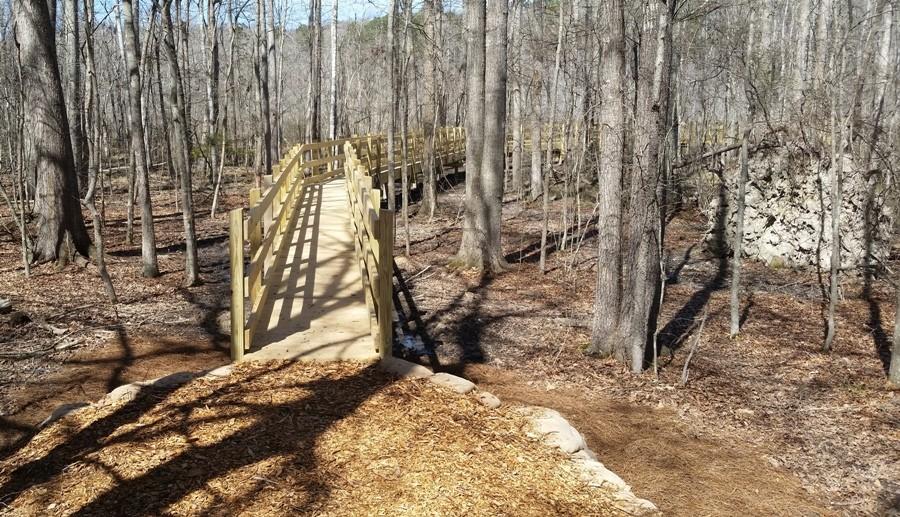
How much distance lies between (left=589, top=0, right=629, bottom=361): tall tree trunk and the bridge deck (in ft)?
8.53

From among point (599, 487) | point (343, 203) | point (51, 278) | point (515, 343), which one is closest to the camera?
point (599, 487)

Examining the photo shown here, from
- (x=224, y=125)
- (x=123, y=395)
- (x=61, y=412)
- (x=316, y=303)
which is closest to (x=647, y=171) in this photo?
(x=316, y=303)

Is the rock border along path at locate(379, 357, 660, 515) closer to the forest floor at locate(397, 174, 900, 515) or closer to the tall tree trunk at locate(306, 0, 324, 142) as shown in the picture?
the forest floor at locate(397, 174, 900, 515)

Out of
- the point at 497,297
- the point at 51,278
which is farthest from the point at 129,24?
the point at 497,297

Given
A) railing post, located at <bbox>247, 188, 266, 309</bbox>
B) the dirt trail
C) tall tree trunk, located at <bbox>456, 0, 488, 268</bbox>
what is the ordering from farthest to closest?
tall tree trunk, located at <bbox>456, 0, 488, 268</bbox>, railing post, located at <bbox>247, 188, 266, 309</bbox>, the dirt trail

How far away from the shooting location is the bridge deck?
20.2ft

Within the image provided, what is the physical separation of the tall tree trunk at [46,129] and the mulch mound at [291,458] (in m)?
6.52

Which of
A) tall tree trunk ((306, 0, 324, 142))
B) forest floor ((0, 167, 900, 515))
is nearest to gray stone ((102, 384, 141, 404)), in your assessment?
forest floor ((0, 167, 900, 515))

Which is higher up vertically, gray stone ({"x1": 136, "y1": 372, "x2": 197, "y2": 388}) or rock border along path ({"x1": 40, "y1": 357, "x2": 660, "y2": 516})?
gray stone ({"x1": 136, "y1": 372, "x2": 197, "y2": 388})

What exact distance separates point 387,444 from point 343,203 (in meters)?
10.7

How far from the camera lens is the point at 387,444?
4.48 metres

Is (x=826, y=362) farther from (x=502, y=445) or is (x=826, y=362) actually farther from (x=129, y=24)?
(x=129, y=24)

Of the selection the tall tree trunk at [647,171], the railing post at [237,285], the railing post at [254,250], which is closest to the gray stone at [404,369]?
the railing post at [237,285]

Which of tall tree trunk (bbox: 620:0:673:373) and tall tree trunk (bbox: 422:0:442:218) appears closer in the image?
tall tree trunk (bbox: 620:0:673:373)
